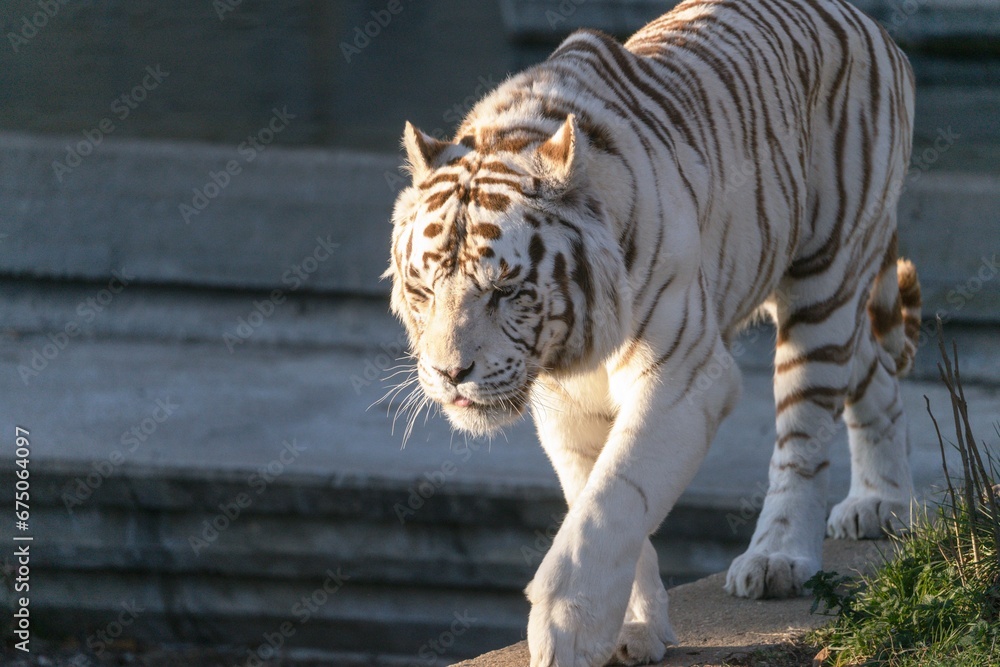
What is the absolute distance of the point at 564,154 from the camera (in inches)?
96.3

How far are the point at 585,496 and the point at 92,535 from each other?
2.92 m

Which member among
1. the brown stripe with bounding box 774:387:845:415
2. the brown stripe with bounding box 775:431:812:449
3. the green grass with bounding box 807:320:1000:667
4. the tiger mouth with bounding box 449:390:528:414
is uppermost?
the tiger mouth with bounding box 449:390:528:414

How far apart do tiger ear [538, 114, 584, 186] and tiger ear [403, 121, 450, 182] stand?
273 millimetres

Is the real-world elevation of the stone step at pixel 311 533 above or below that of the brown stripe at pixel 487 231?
below

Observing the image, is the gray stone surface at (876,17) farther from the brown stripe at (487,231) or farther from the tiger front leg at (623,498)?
the brown stripe at (487,231)

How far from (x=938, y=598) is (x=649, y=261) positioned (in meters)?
0.98

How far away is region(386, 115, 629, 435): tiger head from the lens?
241cm

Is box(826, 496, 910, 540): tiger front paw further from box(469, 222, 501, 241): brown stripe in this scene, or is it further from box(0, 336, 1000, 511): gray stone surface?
box(469, 222, 501, 241): brown stripe

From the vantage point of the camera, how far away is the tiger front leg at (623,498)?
7.75ft

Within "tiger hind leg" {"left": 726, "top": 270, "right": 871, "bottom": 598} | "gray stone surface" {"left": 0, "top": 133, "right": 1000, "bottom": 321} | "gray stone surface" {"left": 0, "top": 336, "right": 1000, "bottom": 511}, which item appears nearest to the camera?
"tiger hind leg" {"left": 726, "top": 270, "right": 871, "bottom": 598}

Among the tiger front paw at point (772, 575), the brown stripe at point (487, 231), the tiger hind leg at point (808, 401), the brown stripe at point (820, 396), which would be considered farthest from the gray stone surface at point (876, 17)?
the brown stripe at point (487, 231)

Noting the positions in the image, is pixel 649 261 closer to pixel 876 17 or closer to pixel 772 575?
pixel 772 575

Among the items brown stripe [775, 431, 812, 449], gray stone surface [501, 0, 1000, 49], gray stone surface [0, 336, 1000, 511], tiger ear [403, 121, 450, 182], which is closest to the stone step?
gray stone surface [0, 336, 1000, 511]

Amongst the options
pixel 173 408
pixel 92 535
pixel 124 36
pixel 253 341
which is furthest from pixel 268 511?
pixel 124 36
